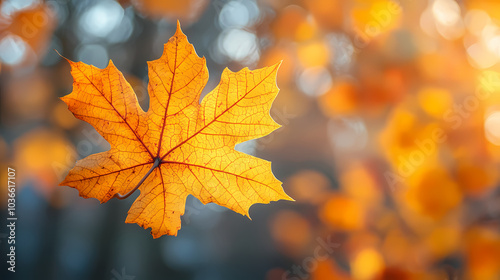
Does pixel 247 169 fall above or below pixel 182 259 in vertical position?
below

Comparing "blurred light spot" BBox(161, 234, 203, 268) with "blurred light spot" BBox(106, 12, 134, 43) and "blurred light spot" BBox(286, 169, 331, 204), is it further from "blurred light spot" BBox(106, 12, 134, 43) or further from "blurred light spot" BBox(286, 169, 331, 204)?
"blurred light spot" BBox(106, 12, 134, 43)

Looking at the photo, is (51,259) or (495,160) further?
(51,259)

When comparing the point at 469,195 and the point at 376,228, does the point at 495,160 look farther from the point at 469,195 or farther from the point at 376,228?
the point at 376,228

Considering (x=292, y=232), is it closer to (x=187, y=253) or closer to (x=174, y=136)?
(x=187, y=253)

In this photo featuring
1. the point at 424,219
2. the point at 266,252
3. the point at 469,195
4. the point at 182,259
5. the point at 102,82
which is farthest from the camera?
the point at 182,259

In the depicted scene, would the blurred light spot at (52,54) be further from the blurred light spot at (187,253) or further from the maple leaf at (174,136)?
the blurred light spot at (187,253)

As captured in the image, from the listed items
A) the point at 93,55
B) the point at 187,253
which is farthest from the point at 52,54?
the point at 187,253

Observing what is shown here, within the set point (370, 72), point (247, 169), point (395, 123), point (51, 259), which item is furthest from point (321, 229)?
point (247, 169)
